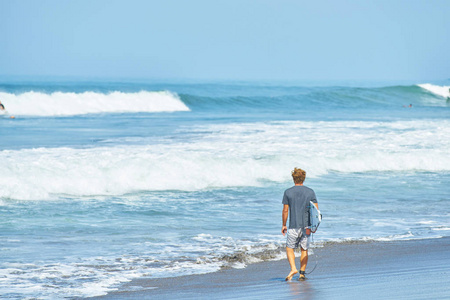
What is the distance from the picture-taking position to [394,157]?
17422mm

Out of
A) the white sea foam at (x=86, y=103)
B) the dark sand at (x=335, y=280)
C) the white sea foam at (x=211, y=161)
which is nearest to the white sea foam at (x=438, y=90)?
the white sea foam at (x=86, y=103)

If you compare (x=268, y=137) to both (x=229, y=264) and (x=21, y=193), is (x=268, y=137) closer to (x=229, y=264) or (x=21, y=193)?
(x=21, y=193)

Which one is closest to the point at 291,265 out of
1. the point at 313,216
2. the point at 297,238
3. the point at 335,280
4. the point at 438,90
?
the point at 297,238

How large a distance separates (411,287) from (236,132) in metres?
18.1

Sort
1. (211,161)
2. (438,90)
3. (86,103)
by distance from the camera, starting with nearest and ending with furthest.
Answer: (211,161) → (86,103) → (438,90)

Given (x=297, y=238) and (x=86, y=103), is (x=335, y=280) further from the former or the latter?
(x=86, y=103)

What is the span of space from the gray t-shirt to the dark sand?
0.62m

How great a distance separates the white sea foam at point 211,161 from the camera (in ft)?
43.5

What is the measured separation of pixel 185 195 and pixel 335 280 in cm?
639

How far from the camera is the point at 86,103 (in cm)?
4581

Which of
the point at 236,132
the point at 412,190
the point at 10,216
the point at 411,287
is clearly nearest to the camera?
the point at 411,287

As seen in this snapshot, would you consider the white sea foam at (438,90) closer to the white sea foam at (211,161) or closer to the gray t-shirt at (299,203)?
the white sea foam at (211,161)

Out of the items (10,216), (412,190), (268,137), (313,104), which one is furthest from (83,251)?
(313,104)

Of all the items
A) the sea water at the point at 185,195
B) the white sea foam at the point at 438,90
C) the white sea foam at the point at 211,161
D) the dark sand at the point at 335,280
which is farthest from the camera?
the white sea foam at the point at 438,90
